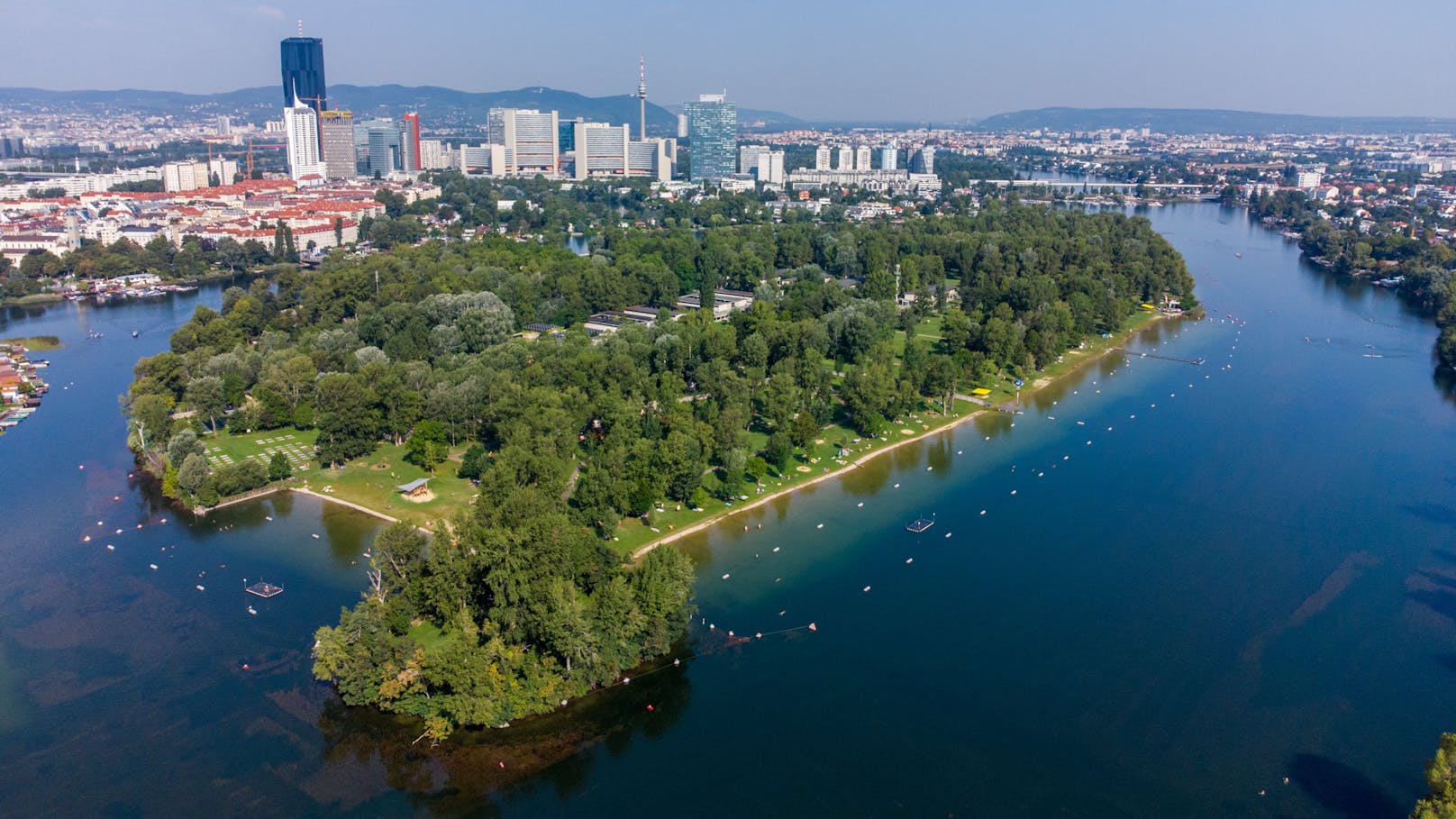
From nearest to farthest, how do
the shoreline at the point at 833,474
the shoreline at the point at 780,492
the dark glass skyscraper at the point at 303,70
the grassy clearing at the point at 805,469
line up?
the shoreline at the point at 780,492 → the shoreline at the point at 833,474 → the grassy clearing at the point at 805,469 → the dark glass skyscraper at the point at 303,70

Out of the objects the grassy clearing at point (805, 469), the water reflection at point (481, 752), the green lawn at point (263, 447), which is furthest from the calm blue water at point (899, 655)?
the green lawn at point (263, 447)

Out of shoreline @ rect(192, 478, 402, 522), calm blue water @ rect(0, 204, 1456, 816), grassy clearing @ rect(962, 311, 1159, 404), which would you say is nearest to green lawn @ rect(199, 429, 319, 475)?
shoreline @ rect(192, 478, 402, 522)

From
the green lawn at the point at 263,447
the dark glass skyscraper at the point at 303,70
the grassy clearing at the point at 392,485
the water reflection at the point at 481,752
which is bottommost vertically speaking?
the water reflection at the point at 481,752

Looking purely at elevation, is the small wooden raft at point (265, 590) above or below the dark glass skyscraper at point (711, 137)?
below

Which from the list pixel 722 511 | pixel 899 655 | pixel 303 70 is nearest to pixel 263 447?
pixel 722 511

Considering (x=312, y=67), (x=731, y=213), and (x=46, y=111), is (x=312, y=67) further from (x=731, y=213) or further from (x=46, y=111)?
(x=46, y=111)

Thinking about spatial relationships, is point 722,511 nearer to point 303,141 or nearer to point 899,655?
point 899,655

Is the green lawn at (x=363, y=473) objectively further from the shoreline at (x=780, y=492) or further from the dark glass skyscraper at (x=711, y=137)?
the dark glass skyscraper at (x=711, y=137)

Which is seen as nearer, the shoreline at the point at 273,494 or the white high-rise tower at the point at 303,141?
the shoreline at the point at 273,494
